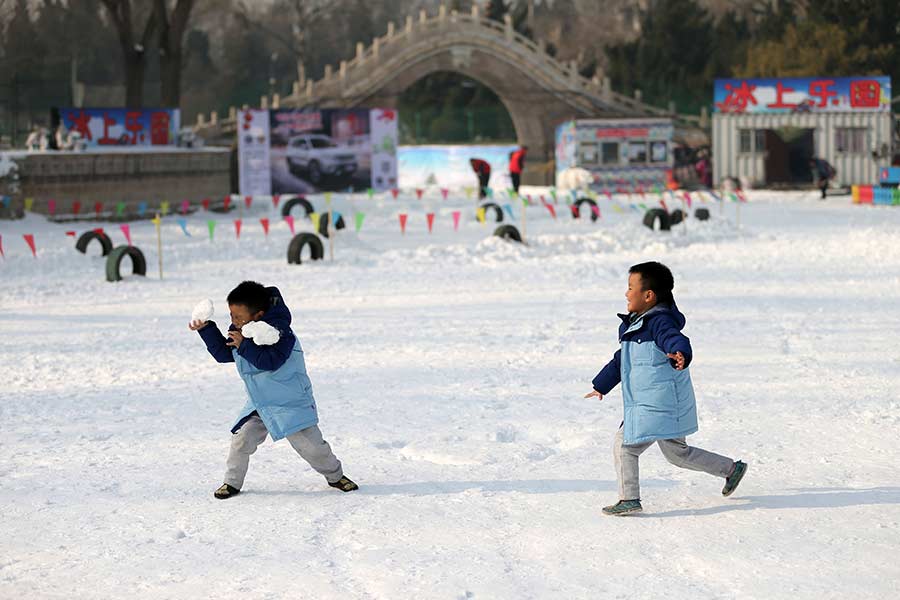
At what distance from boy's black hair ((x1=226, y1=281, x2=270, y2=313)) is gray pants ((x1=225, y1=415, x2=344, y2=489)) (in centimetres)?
58

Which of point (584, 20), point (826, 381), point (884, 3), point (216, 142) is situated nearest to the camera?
point (826, 381)

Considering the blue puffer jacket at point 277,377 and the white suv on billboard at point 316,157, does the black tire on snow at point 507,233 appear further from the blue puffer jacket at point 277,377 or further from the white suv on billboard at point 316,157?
the white suv on billboard at point 316,157


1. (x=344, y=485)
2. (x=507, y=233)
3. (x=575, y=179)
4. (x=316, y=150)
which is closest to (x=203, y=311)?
(x=344, y=485)

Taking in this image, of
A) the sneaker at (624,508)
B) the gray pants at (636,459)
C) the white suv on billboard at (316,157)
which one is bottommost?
the sneaker at (624,508)

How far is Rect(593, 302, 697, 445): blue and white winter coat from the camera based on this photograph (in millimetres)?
5742

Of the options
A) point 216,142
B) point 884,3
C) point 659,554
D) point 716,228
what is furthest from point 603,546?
point 884,3

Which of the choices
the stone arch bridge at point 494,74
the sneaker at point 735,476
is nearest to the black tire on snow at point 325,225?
the sneaker at point 735,476

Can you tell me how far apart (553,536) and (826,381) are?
14.1ft

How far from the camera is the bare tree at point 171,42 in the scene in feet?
129

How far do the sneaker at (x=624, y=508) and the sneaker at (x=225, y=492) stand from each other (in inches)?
71.7

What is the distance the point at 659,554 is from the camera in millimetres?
5336

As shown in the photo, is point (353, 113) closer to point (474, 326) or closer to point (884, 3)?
point (884, 3)

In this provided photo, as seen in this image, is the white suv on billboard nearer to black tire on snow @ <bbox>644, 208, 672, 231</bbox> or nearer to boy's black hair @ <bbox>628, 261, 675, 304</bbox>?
black tire on snow @ <bbox>644, 208, 672, 231</bbox>

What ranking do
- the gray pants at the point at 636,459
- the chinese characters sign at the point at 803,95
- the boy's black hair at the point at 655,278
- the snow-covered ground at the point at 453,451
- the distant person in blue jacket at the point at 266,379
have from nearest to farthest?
the snow-covered ground at the point at 453,451 < the boy's black hair at the point at 655,278 < the gray pants at the point at 636,459 < the distant person in blue jacket at the point at 266,379 < the chinese characters sign at the point at 803,95
